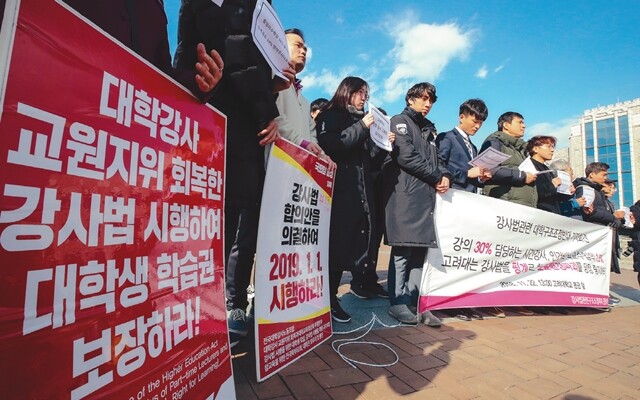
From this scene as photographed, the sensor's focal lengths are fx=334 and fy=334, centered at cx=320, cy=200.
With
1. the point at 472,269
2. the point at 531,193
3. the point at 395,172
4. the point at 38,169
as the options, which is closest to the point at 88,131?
the point at 38,169

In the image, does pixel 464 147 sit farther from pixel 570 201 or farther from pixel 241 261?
pixel 241 261

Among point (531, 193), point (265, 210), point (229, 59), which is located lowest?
point (265, 210)

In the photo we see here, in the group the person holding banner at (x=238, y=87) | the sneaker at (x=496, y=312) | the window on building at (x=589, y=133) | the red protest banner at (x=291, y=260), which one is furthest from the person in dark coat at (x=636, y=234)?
the window on building at (x=589, y=133)

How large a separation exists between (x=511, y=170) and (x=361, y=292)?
204 cm

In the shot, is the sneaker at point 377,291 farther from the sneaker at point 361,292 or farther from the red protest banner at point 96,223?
the red protest banner at point 96,223

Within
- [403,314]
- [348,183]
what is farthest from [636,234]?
[348,183]

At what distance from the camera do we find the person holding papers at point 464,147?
11.3ft

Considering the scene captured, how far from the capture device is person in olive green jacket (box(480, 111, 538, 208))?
3520 millimetres

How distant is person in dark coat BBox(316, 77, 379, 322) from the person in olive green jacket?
1.70 metres

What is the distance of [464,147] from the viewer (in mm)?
3543

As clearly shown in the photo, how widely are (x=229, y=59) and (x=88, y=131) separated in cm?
87

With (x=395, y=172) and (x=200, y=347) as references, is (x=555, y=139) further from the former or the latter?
(x=200, y=347)

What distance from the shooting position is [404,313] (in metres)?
2.79

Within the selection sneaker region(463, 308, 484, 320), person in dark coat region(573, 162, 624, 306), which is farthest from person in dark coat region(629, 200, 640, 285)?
sneaker region(463, 308, 484, 320)
